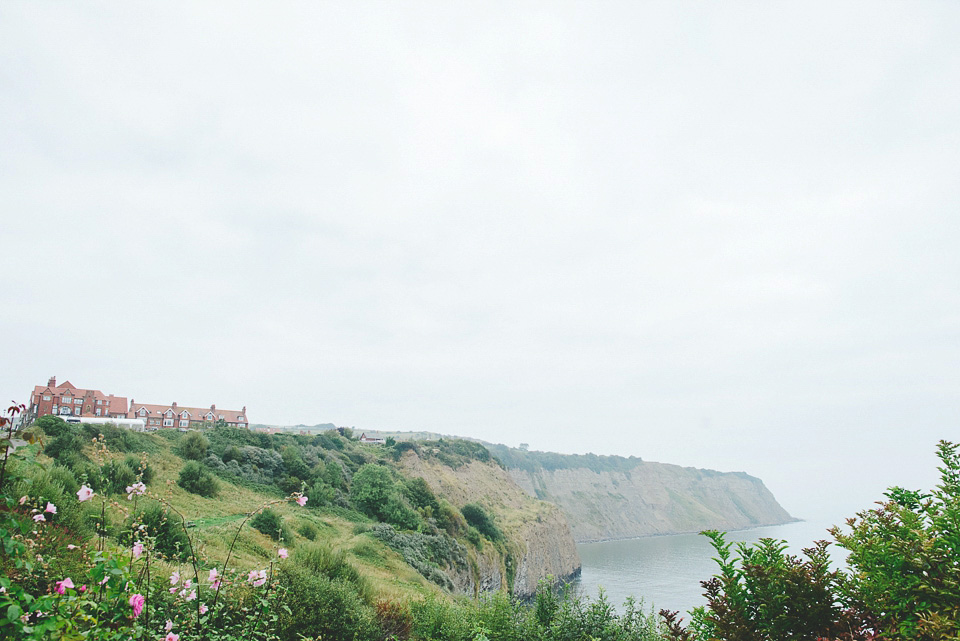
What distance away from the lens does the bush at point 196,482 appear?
26.6 m

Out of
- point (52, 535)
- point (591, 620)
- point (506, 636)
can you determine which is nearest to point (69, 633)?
point (52, 535)

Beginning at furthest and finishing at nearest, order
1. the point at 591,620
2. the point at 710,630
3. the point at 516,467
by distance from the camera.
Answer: the point at 516,467
the point at 591,620
the point at 710,630

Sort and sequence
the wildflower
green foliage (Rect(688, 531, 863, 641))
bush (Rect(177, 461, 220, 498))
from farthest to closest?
bush (Rect(177, 461, 220, 498)) < the wildflower < green foliage (Rect(688, 531, 863, 641))

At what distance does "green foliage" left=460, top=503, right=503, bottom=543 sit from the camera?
50.9 m

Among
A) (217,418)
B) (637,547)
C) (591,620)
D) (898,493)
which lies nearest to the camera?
(898,493)

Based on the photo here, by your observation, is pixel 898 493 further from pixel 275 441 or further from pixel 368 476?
pixel 275 441

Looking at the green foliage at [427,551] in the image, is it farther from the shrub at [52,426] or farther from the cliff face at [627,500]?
the cliff face at [627,500]

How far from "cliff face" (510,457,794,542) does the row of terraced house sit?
3806 inches

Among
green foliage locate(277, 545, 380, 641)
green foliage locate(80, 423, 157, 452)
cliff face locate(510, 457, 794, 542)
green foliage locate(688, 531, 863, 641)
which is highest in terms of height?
green foliage locate(688, 531, 863, 641)

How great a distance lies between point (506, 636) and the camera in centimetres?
1058

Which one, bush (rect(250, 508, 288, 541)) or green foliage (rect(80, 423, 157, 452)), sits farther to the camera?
green foliage (rect(80, 423, 157, 452))

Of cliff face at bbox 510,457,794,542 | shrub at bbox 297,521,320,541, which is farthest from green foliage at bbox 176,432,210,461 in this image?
cliff face at bbox 510,457,794,542

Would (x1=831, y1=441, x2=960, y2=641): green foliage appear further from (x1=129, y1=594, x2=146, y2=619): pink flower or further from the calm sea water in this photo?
the calm sea water

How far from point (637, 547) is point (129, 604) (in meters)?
132
